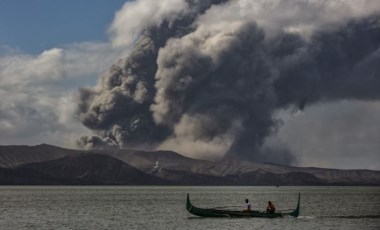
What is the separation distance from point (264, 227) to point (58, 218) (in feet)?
124

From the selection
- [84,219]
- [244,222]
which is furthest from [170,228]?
[84,219]

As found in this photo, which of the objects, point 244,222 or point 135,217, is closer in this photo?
point 244,222

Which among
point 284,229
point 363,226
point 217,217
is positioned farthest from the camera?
point 217,217

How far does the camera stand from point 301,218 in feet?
383

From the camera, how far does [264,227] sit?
97875 mm

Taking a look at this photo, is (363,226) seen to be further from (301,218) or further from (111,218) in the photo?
(111,218)

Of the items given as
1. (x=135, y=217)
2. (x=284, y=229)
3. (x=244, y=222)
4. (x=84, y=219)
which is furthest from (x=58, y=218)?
(x=284, y=229)

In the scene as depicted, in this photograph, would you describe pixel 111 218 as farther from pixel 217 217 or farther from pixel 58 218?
pixel 217 217

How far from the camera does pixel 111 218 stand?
11662 cm

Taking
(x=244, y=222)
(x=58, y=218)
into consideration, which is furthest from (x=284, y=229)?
(x=58, y=218)

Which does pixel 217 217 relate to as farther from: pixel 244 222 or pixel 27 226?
pixel 27 226

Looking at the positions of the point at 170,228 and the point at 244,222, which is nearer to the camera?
the point at 170,228

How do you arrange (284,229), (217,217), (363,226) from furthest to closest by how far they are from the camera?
(217,217) → (363,226) → (284,229)

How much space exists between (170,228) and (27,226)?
2168 cm
